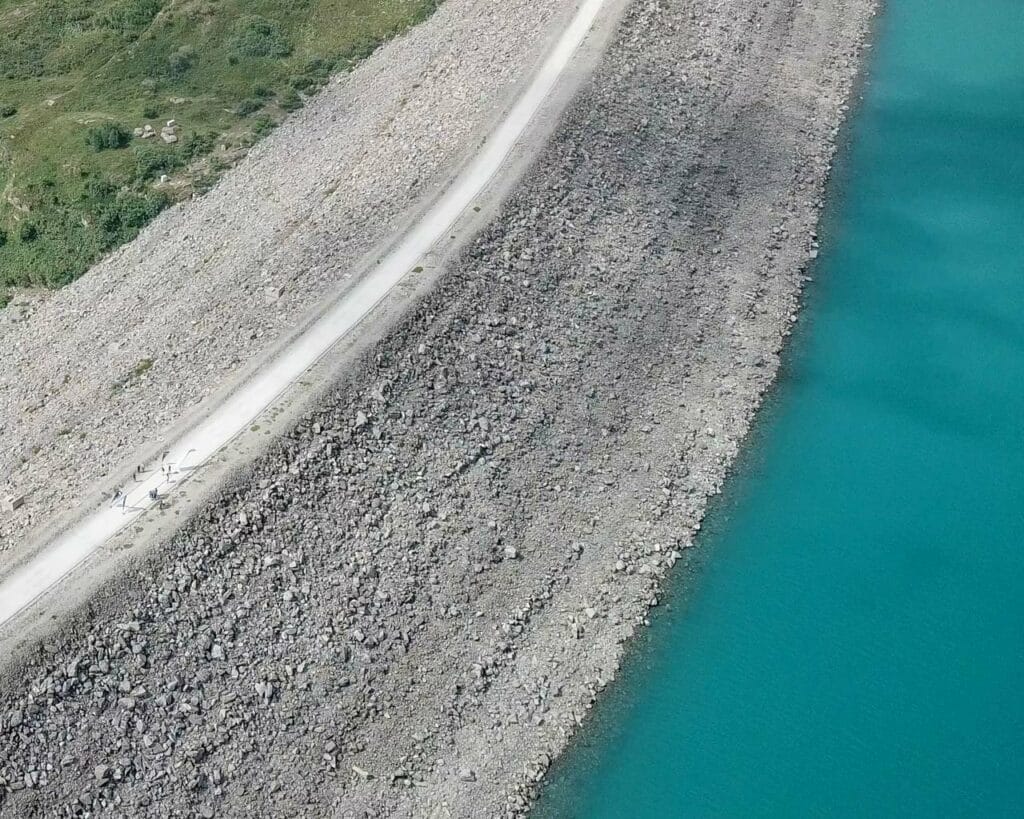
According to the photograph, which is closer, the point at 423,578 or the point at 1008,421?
the point at 423,578

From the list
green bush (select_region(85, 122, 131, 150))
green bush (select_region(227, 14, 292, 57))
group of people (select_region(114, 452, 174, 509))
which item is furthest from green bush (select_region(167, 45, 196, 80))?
group of people (select_region(114, 452, 174, 509))

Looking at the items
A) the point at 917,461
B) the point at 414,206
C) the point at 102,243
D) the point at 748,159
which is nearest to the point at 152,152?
the point at 102,243

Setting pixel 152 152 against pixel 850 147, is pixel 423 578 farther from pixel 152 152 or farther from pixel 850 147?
pixel 850 147

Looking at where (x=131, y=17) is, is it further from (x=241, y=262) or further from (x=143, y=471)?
(x=143, y=471)

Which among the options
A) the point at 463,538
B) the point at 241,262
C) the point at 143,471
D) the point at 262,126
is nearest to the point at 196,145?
the point at 262,126

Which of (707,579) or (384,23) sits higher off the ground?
(384,23)
